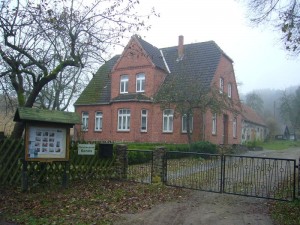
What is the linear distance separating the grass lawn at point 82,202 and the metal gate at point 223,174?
110 cm

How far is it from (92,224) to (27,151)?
170 inches

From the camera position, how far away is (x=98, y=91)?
34.7m

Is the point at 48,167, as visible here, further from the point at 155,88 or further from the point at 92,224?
the point at 155,88

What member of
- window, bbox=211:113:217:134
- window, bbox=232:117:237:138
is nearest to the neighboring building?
window, bbox=232:117:237:138

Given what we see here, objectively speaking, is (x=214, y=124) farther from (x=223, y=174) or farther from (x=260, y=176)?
(x=223, y=174)

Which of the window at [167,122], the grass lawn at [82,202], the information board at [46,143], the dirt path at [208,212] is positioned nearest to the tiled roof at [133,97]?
the window at [167,122]

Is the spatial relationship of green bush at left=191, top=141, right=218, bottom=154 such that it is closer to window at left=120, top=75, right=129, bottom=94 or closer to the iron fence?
window at left=120, top=75, right=129, bottom=94

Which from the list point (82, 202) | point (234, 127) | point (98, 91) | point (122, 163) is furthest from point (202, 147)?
point (82, 202)

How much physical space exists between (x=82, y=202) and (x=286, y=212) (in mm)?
5348

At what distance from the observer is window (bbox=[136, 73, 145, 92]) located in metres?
30.6

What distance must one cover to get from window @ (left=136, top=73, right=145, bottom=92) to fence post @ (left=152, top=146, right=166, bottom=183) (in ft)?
59.7

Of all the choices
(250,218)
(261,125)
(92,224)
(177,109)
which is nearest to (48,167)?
(92,224)

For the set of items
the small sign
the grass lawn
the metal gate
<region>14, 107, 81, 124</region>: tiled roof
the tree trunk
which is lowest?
the grass lawn

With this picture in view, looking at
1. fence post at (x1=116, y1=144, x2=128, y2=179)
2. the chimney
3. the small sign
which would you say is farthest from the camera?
the chimney
